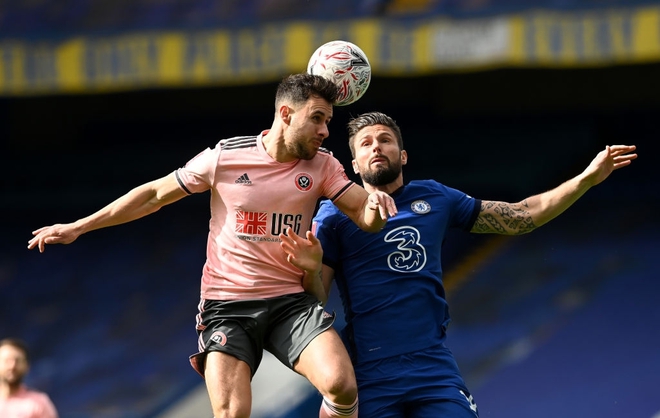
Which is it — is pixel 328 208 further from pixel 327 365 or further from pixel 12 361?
pixel 12 361

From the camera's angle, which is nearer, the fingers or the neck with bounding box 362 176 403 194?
the fingers

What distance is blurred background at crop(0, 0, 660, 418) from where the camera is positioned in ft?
36.8

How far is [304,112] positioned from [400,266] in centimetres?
98

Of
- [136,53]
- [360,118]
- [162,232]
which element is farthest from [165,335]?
[360,118]

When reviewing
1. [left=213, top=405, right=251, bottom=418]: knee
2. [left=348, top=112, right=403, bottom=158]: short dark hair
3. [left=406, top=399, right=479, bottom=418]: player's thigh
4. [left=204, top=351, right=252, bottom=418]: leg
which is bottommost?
[left=406, top=399, right=479, bottom=418]: player's thigh

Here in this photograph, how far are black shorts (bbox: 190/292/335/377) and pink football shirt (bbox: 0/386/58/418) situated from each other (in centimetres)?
405

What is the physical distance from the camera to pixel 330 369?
18.7ft

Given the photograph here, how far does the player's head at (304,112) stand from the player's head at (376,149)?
15.6 inches

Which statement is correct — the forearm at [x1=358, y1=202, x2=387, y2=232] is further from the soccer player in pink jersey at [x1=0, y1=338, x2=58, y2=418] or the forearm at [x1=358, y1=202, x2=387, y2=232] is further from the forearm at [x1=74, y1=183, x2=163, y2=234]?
the soccer player in pink jersey at [x1=0, y1=338, x2=58, y2=418]

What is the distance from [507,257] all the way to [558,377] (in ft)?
6.18

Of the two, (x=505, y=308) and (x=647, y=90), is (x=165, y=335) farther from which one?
(x=647, y=90)

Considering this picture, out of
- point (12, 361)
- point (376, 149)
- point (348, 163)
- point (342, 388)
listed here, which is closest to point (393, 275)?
point (376, 149)

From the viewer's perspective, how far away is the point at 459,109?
568 inches

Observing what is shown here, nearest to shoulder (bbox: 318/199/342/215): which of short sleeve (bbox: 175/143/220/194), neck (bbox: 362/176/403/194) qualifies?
neck (bbox: 362/176/403/194)
